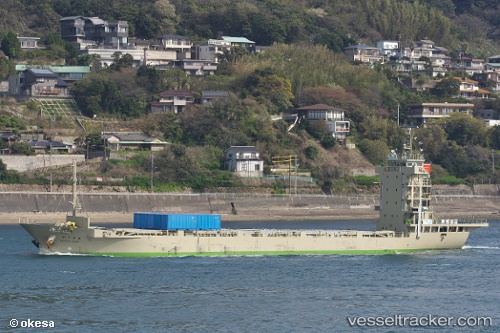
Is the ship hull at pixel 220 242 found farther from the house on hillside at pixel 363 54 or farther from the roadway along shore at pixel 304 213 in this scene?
the house on hillside at pixel 363 54

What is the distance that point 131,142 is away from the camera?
106 metres

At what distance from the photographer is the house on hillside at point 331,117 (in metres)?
118

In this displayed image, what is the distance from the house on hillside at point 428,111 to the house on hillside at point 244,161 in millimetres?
29062

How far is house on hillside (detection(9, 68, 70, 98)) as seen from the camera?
113062mm

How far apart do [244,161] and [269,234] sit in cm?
4337

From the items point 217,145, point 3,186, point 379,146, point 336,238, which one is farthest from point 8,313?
point 379,146

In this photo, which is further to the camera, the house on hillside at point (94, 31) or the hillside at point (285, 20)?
the hillside at point (285, 20)

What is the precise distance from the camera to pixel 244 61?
131 meters

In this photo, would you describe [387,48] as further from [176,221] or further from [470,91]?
[176,221]

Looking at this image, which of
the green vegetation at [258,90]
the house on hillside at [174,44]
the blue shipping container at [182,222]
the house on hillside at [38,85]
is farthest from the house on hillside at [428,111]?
the blue shipping container at [182,222]

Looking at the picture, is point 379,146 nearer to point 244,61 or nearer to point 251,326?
point 244,61

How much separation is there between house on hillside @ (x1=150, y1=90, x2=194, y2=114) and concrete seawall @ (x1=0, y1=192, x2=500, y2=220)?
19.7 metres

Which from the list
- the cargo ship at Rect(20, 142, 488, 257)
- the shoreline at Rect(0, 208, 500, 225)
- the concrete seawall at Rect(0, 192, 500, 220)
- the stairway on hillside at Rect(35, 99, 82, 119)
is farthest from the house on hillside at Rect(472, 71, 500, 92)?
the cargo ship at Rect(20, 142, 488, 257)

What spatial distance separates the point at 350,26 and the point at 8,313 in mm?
122324
